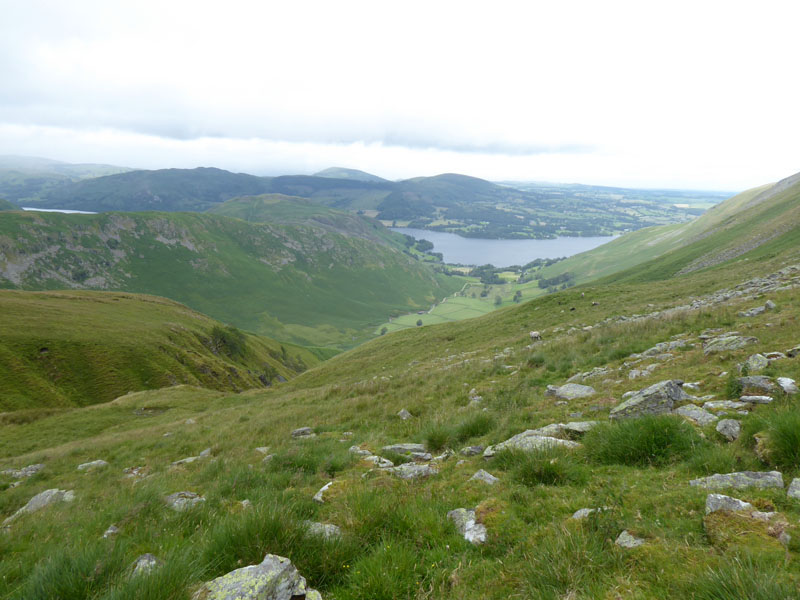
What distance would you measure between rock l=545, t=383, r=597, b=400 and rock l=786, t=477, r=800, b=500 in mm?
5683

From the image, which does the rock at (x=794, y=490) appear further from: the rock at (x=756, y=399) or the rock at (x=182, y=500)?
the rock at (x=182, y=500)

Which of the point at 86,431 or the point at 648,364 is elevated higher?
the point at 648,364

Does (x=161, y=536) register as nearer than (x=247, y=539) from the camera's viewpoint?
No

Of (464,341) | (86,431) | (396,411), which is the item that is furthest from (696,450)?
(86,431)

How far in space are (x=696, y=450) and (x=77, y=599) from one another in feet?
26.5

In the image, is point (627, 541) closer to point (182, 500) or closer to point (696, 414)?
point (696, 414)

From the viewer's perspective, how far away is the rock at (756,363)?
809 cm

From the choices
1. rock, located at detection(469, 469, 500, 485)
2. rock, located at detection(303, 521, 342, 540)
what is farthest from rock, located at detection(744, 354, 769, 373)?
rock, located at detection(303, 521, 342, 540)

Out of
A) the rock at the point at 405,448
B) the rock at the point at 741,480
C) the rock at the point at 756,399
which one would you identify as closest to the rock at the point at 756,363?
the rock at the point at 756,399

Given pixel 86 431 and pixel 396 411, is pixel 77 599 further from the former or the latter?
pixel 86 431

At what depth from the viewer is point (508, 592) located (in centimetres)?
365

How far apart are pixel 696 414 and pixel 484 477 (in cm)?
418

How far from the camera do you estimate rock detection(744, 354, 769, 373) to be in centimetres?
809

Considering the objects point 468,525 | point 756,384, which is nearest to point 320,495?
point 468,525
